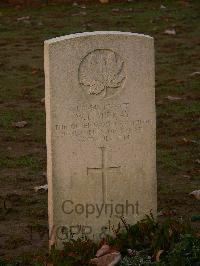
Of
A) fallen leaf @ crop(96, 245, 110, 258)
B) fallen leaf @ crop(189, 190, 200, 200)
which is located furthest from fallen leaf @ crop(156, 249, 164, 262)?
fallen leaf @ crop(189, 190, 200, 200)

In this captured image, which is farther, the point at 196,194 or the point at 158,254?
the point at 196,194

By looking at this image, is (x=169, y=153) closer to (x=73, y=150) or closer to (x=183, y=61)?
(x=73, y=150)

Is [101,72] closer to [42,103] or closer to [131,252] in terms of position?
[131,252]

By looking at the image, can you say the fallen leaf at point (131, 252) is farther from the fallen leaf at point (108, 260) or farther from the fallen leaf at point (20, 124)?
the fallen leaf at point (20, 124)

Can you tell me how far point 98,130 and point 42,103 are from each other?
5.38m

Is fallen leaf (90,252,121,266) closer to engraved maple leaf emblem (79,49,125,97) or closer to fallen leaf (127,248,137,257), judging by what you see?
fallen leaf (127,248,137,257)

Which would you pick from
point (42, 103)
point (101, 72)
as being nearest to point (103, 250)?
point (101, 72)

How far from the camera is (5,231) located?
6.95m

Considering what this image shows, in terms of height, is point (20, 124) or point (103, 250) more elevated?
point (103, 250)

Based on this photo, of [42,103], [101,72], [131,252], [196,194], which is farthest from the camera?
[42,103]

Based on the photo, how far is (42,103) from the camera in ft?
37.5

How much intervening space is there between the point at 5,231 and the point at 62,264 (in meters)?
1.38

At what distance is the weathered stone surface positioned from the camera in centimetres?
596

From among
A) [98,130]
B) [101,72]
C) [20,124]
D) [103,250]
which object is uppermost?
[101,72]
